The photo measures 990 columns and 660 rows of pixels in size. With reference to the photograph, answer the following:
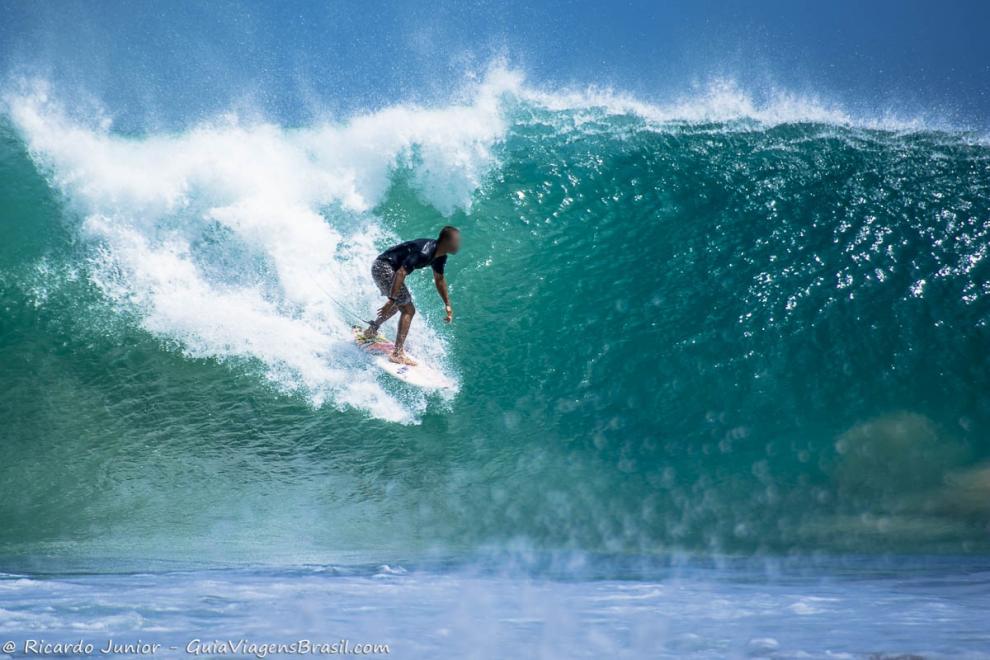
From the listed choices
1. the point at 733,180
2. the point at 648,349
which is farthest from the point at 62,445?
the point at 733,180

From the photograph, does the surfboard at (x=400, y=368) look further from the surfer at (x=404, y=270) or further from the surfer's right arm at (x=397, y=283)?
the surfer's right arm at (x=397, y=283)

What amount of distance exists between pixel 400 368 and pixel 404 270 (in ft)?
3.21

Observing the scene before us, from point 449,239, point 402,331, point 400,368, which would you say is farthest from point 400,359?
point 449,239

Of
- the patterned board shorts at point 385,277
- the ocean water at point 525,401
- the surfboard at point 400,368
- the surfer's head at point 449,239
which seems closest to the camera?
the ocean water at point 525,401

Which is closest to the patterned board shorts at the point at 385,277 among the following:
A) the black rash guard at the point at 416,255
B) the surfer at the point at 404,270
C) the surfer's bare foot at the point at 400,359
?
the surfer at the point at 404,270

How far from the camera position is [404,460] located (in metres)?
7.07

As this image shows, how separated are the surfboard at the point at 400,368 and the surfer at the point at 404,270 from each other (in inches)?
2.6

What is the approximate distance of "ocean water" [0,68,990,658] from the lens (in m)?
5.18

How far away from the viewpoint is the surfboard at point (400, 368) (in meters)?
7.34

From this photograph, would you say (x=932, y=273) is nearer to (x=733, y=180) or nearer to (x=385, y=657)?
(x=733, y=180)

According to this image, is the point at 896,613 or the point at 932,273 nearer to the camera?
the point at 896,613

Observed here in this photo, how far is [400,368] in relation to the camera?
24.2 ft

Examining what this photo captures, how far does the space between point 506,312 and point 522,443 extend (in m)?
1.65

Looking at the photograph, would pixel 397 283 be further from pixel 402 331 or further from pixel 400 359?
pixel 400 359
